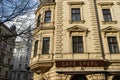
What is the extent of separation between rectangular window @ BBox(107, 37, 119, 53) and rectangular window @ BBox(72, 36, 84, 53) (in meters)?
2.91

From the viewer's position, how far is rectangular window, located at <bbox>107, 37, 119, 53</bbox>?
1440 centimetres

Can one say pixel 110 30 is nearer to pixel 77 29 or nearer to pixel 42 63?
pixel 77 29

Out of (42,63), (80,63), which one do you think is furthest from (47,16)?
(80,63)

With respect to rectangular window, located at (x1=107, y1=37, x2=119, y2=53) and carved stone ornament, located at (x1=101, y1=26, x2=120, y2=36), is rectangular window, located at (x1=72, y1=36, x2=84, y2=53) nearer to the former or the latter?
carved stone ornament, located at (x1=101, y1=26, x2=120, y2=36)

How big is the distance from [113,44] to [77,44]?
3.73 m

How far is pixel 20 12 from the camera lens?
7266 mm

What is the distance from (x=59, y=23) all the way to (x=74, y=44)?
2.87m

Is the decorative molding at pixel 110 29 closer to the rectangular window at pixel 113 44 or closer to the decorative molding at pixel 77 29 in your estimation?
the rectangular window at pixel 113 44

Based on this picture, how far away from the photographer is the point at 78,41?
Result: 582 inches

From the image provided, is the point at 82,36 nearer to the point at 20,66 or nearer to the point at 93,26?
the point at 93,26

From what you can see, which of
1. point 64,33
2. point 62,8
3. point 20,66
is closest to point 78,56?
point 64,33

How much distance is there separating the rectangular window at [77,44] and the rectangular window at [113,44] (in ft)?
9.56

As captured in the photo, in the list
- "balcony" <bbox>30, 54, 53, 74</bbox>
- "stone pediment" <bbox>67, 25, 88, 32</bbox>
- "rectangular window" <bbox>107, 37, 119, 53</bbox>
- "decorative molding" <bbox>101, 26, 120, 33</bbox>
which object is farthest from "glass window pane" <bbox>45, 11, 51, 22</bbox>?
"rectangular window" <bbox>107, 37, 119, 53</bbox>

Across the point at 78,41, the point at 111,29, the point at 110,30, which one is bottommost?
the point at 78,41
